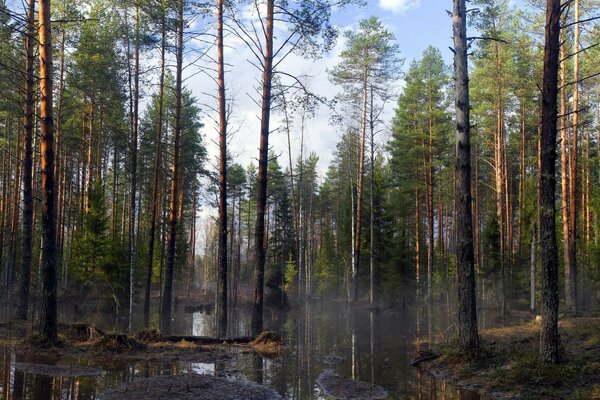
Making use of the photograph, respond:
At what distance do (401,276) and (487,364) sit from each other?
991 inches

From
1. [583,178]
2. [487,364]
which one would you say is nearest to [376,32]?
[583,178]

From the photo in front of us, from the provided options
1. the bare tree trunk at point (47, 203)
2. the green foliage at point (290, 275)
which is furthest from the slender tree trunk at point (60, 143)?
the green foliage at point (290, 275)

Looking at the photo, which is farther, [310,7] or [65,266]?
[65,266]

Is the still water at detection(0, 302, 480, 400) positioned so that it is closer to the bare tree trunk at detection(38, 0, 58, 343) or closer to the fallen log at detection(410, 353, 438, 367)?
the fallen log at detection(410, 353, 438, 367)

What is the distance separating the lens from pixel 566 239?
21750 millimetres

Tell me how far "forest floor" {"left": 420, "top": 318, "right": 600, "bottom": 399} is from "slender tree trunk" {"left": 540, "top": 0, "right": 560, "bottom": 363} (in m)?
0.54

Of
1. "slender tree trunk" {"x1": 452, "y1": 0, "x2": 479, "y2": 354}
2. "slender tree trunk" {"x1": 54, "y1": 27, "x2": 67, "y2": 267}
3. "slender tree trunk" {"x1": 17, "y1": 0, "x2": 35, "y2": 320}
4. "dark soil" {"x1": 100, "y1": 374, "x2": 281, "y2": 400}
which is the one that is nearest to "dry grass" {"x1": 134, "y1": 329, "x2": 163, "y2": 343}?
"dark soil" {"x1": 100, "y1": 374, "x2": 281, "y2": 400}

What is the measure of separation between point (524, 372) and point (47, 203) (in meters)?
10.6

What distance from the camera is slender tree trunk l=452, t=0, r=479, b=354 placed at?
1031 cm

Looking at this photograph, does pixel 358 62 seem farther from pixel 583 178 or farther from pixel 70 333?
pixel 70 333

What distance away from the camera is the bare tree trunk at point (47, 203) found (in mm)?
10727

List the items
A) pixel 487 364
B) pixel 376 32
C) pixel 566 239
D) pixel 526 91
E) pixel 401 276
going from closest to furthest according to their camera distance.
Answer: pixel 487 364
pixel 566 239
pixel 526 91
pixel 376 32
pixel 401 276

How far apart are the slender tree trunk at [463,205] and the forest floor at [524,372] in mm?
529

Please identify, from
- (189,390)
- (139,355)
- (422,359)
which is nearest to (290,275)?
(422,359)
